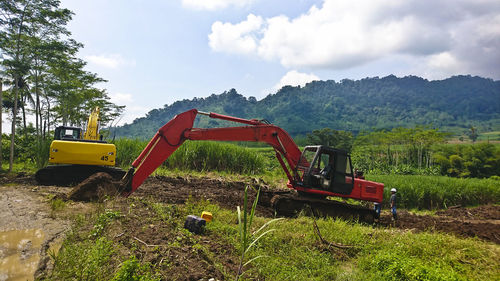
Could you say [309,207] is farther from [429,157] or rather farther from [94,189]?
[429,157]

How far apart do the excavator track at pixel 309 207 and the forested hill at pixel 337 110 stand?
11695cm

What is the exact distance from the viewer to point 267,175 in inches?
511

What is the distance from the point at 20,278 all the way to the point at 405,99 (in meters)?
215

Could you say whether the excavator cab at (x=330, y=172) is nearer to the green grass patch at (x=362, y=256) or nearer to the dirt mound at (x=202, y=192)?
the dirt mound at (x=202, y=192)

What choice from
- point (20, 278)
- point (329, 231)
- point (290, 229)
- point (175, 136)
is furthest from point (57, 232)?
point (329, 231)

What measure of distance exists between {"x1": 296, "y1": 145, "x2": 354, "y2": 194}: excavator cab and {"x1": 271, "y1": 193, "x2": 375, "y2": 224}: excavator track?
1.28 feet

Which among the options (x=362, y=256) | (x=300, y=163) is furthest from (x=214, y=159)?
(x=362, y=256)

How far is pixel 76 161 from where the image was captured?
7.70 meters

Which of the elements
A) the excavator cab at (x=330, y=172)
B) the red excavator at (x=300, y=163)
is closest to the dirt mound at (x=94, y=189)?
the red excavator at (x=300, y=163)

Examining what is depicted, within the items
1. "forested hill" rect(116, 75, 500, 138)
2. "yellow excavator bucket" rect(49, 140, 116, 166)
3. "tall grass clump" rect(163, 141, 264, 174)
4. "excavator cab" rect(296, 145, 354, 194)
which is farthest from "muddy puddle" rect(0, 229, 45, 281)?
"forested hill" rect(116, 75, 500, 138)

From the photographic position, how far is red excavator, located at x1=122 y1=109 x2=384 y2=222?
6285 millimetres

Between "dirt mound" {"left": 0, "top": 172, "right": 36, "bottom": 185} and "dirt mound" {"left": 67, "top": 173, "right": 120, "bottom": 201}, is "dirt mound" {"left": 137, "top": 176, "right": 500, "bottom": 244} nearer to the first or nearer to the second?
"dirt mound" {"left": 67, "top": 173, "right": 120, "bottom": 201}

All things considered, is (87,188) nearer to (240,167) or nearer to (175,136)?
(175,136)

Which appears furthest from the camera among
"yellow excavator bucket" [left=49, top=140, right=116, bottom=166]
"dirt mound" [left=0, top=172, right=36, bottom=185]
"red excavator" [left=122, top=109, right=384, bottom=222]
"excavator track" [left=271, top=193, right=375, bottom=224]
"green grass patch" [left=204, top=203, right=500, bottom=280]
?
"dirt mound" [left=0, top=172, right=36, bottom=185]
